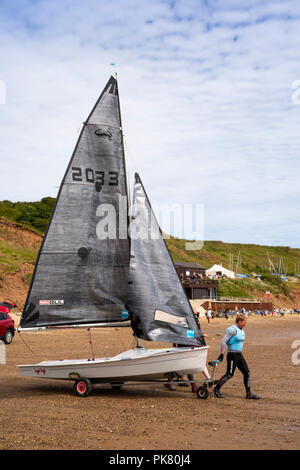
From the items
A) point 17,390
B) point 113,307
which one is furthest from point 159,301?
point 17,390

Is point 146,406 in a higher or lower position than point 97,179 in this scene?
lower

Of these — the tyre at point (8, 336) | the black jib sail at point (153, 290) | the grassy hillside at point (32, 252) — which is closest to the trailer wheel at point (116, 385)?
the black jib sail at point (153, 290)

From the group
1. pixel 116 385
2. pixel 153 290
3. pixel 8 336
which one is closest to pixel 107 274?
pixel 153 290

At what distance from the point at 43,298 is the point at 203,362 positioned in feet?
13.5

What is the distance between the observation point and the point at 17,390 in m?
13.3

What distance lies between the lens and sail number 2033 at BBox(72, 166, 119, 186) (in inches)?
521

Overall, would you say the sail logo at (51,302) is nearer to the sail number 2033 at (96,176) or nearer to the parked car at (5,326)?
the sail number 2033 at (96,176)

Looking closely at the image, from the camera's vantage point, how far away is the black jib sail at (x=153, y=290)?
12125mm

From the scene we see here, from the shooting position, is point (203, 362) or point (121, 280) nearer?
point (203, 362)

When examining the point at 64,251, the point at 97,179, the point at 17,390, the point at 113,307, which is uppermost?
the point at 97,179

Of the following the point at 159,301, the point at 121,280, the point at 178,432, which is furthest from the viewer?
the point at 121,280

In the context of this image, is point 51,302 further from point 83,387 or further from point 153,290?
point 153,290

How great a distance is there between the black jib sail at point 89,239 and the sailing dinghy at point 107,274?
0.08 ft

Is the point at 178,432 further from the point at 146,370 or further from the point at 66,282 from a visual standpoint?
the point at 66,282
